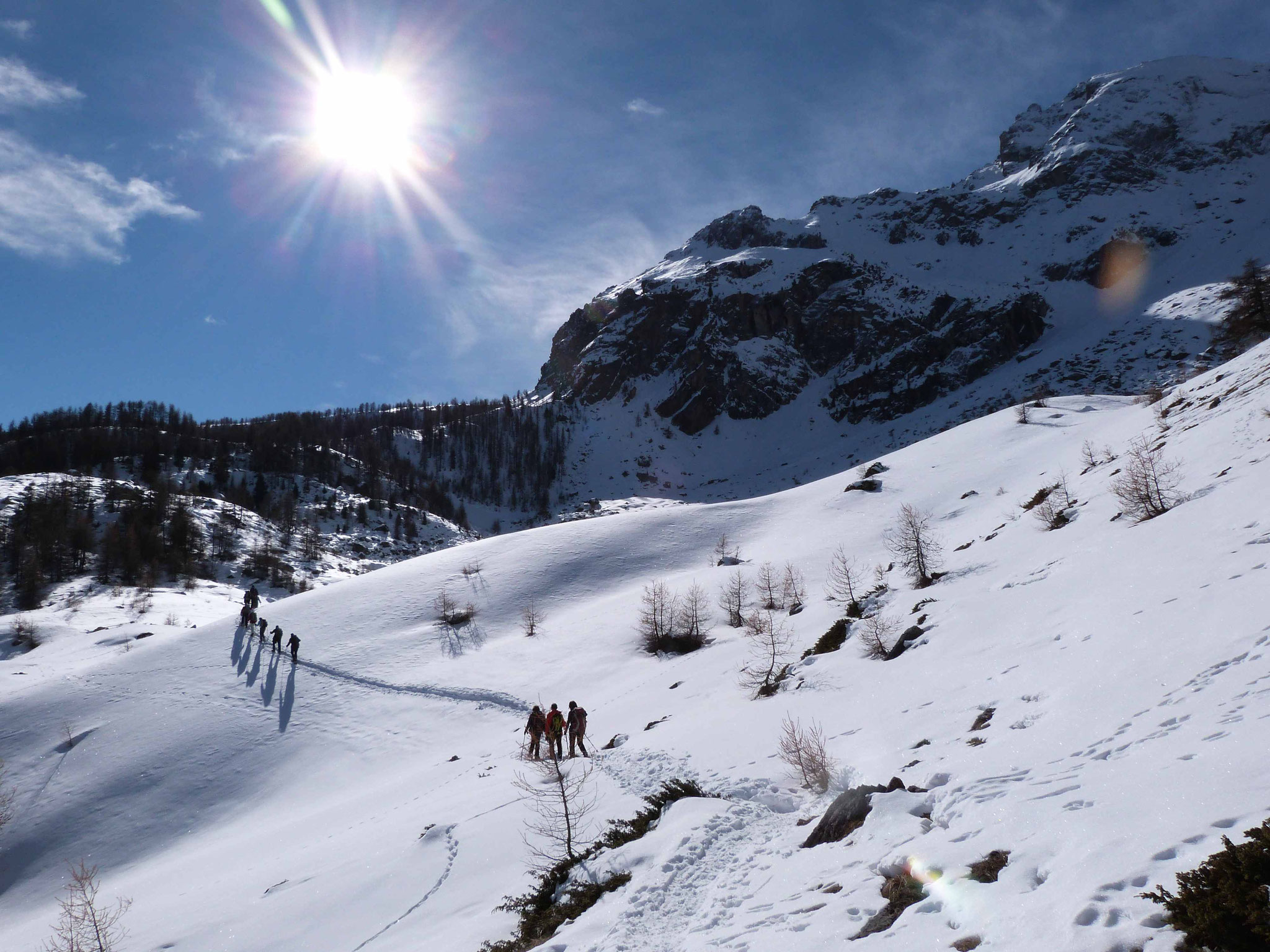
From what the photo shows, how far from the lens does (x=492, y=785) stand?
18.8 meters

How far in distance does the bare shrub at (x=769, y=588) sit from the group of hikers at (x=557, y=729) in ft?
58.9

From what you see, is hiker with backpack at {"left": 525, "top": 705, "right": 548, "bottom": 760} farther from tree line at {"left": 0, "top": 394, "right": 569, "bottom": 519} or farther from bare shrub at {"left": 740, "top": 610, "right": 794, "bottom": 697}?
tree line at {"left": 0, "top": 394, "right": 569, "bottom": 519}

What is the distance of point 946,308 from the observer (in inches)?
6132

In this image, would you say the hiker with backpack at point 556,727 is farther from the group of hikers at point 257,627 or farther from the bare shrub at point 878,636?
the group of hikers at point 257,627

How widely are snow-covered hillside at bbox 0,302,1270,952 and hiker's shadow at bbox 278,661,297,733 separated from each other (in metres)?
0.20

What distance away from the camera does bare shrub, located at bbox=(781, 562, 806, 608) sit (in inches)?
1374

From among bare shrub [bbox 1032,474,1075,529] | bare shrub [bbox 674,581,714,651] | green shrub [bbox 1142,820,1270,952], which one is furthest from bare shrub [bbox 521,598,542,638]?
green shrub [bbox 1142,820,1270,952]

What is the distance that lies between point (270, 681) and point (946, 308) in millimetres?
166947

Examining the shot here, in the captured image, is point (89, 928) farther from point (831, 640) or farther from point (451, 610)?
point (451, 610)

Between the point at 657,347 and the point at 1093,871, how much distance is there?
185m

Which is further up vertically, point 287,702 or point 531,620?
point 531,620

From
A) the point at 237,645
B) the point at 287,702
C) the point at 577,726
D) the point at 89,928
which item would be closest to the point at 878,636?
the point at 577,726

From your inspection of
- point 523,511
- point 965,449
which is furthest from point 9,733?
point 523,511

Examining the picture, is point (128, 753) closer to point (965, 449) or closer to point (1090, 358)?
point (965, 449)
